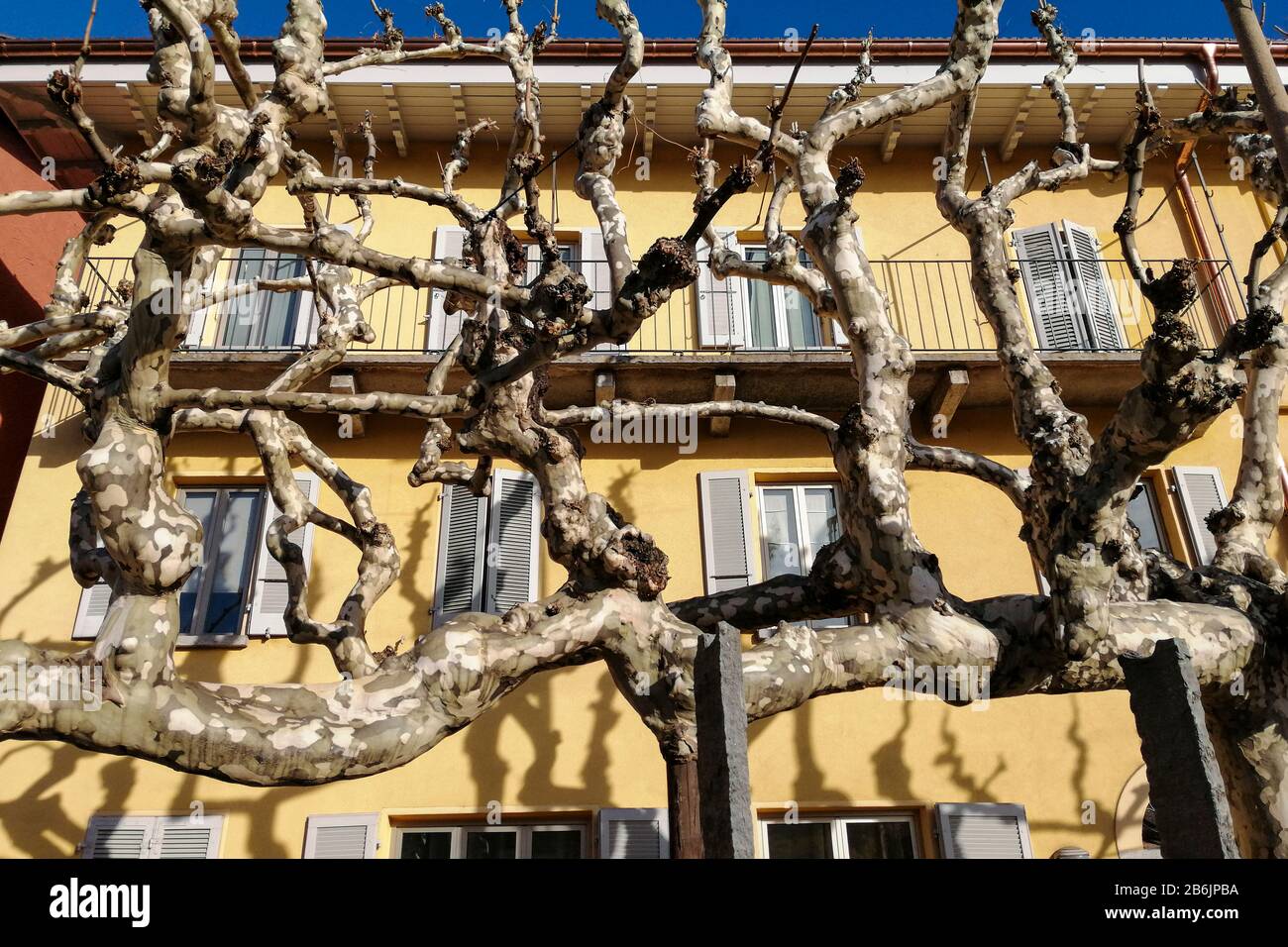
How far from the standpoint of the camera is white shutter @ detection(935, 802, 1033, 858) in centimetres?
920

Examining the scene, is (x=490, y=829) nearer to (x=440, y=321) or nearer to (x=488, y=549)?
(x=488, y=549)

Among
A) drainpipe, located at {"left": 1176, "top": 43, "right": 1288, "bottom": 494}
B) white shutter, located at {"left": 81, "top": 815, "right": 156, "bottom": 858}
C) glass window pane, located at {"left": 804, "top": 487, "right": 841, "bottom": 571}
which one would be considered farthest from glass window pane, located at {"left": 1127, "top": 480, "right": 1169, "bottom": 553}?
white shutter, located at {"left": 81, "top": 815, "right": 156, "bottom": 858}

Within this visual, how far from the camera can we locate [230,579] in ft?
34.7

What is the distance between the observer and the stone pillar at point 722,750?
4.25 meters

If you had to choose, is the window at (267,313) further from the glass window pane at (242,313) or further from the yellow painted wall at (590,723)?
the yellow painted wall at (590,723)

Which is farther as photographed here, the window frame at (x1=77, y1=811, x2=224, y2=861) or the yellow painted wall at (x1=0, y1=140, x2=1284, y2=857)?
the yellow painted wall at (x1=0, y1=140, x2=1284, y2=857)

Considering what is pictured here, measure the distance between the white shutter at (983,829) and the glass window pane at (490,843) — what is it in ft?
12.5

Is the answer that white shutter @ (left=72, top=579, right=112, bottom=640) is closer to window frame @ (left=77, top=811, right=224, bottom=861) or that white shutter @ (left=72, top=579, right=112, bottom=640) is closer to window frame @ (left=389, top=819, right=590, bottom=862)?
window frame @ (left=77, top=811, right=224, bottom=861)

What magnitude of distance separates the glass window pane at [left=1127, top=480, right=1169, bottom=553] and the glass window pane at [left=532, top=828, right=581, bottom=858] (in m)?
6.57

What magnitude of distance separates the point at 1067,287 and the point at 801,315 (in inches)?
127

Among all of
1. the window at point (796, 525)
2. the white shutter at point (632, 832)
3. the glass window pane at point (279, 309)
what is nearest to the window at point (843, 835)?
the white shutter at point (632, 832)

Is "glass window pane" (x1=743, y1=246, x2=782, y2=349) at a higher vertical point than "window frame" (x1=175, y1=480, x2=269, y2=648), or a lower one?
higher
